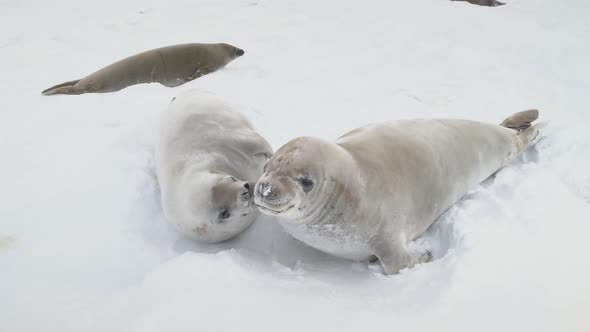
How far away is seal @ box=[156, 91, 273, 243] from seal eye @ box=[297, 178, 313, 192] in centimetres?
30

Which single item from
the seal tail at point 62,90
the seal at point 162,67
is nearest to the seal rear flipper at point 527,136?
the seal at point 162,67

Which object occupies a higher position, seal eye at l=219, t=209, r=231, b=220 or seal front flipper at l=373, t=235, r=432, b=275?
seal eye at l=219, t=209, r=231, b=220

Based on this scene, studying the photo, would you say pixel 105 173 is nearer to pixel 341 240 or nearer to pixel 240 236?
pixel 240 236

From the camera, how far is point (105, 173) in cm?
268

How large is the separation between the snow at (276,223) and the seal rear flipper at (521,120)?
5.9 inches

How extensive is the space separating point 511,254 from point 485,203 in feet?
1.82

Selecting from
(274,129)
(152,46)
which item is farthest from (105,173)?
(152,46)

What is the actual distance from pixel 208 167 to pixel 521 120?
2.32m

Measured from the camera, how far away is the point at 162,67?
494 centimetres

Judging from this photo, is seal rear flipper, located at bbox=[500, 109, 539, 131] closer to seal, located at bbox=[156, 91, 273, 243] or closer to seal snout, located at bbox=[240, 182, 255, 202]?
seal, located at bbox=[156, 91, 273, 243]

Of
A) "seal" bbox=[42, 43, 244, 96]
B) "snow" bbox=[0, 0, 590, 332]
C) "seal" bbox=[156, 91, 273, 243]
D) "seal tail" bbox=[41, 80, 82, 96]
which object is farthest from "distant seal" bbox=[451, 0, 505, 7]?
"seal tail" bbox=[41, 80, 82, 96]

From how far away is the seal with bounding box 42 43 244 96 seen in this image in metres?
4.57

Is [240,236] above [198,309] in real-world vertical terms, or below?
below

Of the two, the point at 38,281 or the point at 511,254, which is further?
the point at 511,254
